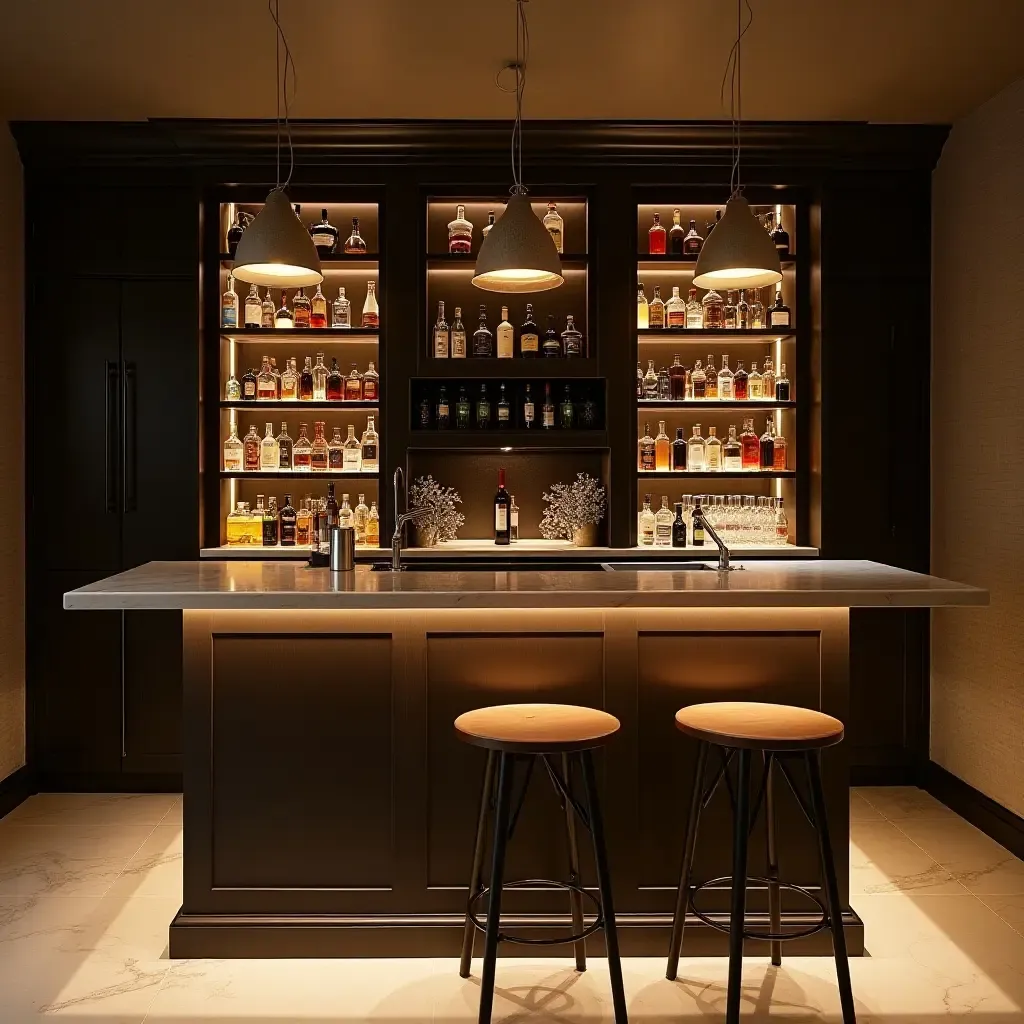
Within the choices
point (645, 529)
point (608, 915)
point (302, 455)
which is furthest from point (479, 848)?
point (302, 455)

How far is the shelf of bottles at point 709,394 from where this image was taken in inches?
176

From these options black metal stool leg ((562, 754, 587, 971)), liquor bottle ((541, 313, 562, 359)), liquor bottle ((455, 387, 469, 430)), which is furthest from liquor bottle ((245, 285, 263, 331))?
black metal stool leg ((562, 754, 587, 971))

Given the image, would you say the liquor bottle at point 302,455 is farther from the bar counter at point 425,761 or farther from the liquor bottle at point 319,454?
the bar counter at point 425,761

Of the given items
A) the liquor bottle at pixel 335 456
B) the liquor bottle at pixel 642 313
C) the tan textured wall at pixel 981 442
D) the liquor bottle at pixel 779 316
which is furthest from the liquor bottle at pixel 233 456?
the tan textured wall at pixel 981 442

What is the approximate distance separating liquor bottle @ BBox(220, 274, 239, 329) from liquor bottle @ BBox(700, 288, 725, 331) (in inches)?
86.7

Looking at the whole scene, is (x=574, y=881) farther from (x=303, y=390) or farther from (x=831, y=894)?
(x=303, y=390)

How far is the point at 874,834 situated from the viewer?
12.3 ft

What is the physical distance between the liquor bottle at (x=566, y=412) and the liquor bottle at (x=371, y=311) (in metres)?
0.95

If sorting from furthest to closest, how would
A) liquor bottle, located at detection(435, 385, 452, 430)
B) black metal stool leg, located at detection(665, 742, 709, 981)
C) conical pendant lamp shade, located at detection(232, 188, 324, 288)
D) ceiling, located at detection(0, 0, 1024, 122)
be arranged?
liquor bottle, located at detection(435, 385, 452, 430)
ceiling, located at detection(0, 0, 1024, 122)
conical pendant lamp shade, located at detection(232, 188, 324, 288)
black metal stool leg, located at detection(665, 742, 709, 981)

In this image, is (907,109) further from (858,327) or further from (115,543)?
(115,543)

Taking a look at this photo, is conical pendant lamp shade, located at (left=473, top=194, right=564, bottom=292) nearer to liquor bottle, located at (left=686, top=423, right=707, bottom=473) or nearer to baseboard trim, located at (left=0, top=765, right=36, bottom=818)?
liquor bottle, located at (left=686, top=423, right=707, bottom=473)

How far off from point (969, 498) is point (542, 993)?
2.72m

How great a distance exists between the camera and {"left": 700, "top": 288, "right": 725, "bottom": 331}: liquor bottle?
4504 millimetres

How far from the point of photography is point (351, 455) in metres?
4.55
